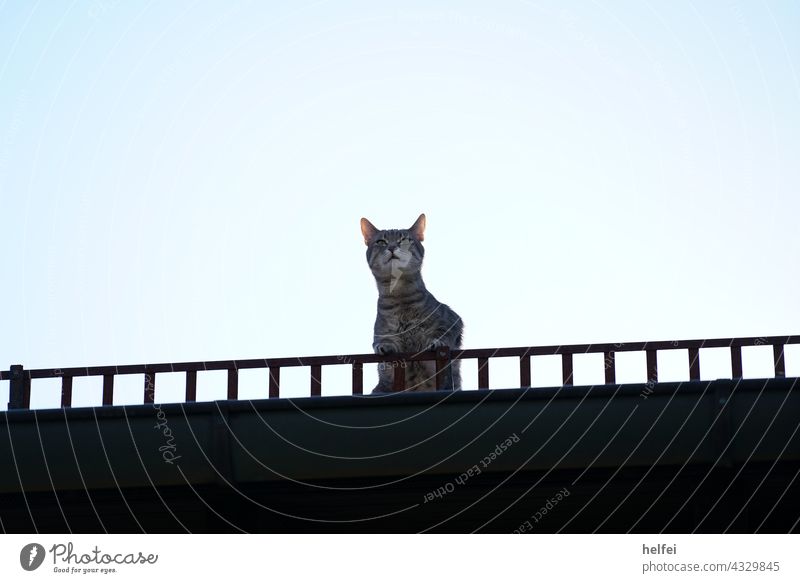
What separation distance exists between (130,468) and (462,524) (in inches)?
131

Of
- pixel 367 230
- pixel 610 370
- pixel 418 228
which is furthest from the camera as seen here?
pixel 367 230

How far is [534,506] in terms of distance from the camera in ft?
33.5

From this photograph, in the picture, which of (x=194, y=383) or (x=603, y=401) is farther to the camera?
(x=194, y=383)

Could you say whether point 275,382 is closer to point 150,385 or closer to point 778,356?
point 150,385

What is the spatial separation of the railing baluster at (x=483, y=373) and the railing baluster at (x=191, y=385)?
289cm

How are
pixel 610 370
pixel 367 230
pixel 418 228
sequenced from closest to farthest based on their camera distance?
pixel 610 370 < pixel 418 228 < pixel 367 230

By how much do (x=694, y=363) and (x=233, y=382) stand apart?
4495 mm

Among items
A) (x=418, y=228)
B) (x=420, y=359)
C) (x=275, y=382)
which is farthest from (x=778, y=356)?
(x=418, y=228)

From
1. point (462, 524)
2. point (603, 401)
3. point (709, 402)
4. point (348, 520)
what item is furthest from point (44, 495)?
point (709, 402)

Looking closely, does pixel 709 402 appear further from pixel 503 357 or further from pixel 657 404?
pixel 503 357

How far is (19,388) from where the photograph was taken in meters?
11.8

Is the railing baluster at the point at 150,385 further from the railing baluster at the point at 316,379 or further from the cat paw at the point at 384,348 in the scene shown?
the cat paw at the point at 384,348

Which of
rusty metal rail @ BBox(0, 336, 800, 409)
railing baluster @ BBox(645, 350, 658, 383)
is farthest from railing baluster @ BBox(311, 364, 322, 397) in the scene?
railing baluster @ BBox(645, 350, 658, 383)

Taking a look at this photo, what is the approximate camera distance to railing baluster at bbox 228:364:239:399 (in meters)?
10.8
